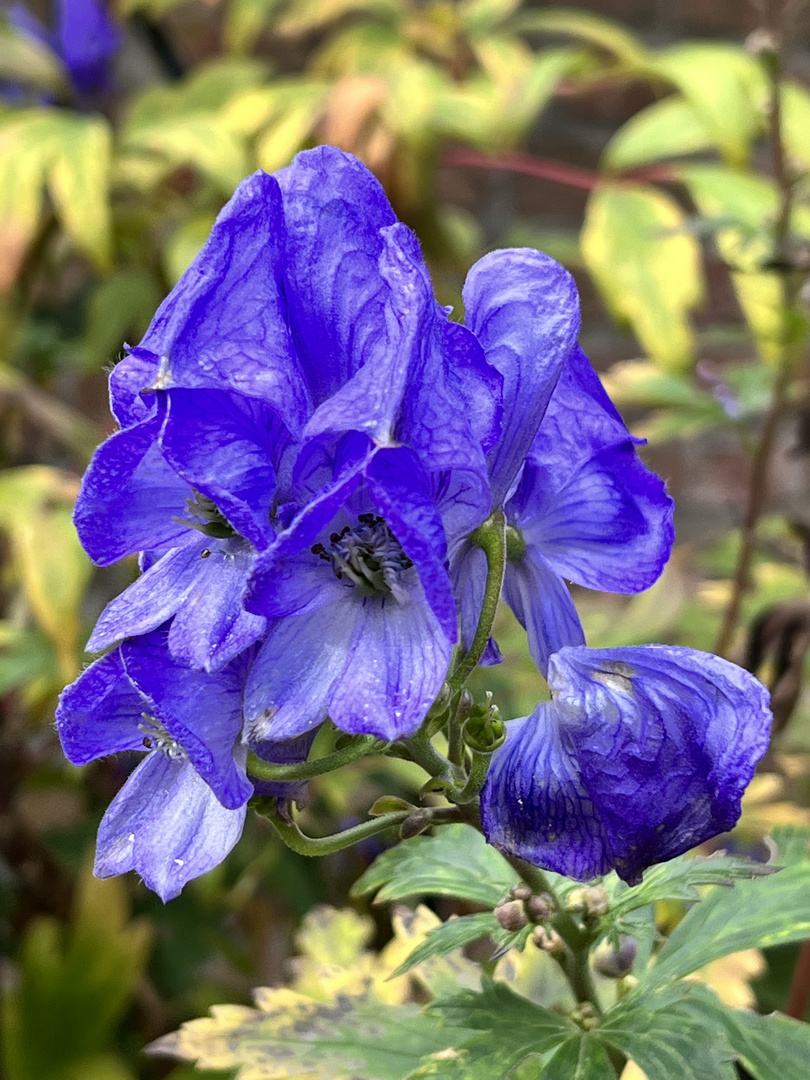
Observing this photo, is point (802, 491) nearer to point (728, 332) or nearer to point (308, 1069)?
point (728, 332)

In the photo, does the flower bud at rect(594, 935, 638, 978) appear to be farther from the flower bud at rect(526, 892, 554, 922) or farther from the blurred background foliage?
the blurred background foliage

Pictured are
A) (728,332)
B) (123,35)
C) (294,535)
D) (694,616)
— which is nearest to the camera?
(294,535)

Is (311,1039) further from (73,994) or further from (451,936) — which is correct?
(73,994)

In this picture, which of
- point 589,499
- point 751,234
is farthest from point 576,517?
point 751,234

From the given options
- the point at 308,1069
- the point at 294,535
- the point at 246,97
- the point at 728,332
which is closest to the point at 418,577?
the point at 294,535

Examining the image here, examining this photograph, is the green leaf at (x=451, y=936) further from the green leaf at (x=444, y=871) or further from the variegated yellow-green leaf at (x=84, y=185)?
the variegated yellow-green leaf at (x=84, y=185)

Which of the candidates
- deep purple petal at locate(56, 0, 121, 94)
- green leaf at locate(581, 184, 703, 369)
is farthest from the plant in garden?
deep purple petal at locate(56, 0, 121, 94)
